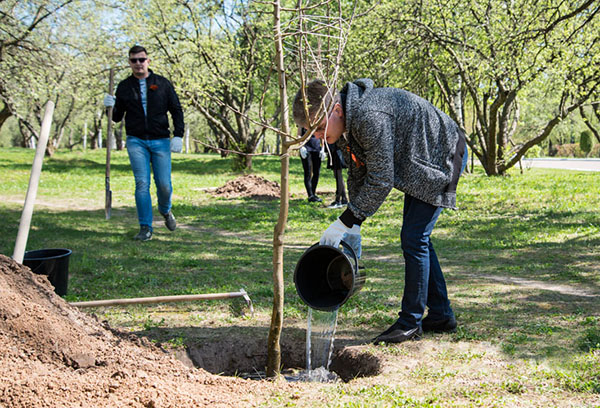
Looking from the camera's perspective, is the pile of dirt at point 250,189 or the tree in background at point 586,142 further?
the tree in background at point 586,142

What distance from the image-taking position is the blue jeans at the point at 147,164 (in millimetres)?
6805

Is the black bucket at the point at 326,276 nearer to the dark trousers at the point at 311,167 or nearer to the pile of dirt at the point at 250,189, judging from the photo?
the dark trousers at the point at 311,167

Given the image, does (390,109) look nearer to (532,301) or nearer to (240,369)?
(240,369)

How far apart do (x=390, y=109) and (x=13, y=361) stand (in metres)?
2.45

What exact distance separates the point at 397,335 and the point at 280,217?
4.19ft

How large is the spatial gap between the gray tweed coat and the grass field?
1010 millimetres

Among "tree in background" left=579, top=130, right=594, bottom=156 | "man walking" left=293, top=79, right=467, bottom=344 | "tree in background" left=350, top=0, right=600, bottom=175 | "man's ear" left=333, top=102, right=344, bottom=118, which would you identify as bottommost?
"man walking" left=293, top=79, right=467, bottom=344

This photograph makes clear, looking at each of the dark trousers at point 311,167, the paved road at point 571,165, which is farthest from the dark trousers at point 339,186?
the paved road at point 571,165

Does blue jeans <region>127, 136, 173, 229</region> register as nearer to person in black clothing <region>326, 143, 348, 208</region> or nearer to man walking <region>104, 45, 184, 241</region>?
man walking <region>104, 45, 184, 241</region>

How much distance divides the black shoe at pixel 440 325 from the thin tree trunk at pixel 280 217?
1180 mm

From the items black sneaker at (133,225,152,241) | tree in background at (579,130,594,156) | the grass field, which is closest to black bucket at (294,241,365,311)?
the grass field

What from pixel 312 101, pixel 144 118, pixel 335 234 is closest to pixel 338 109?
pixel 312 101

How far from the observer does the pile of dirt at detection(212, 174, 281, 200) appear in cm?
1350

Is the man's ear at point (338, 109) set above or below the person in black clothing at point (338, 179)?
above
